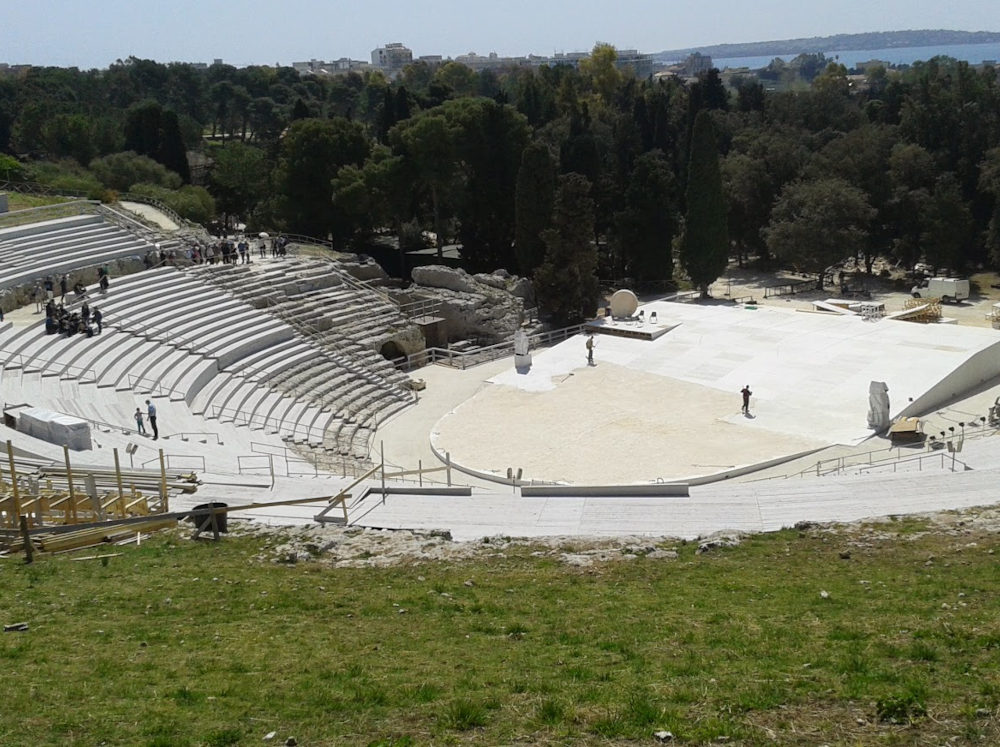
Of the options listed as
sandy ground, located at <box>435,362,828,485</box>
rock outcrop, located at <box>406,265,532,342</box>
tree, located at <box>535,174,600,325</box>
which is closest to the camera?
sandy ground, located at <box>435,362,828,485</box>

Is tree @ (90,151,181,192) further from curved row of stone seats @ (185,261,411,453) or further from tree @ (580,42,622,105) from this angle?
tree @ (580,42,622,105)

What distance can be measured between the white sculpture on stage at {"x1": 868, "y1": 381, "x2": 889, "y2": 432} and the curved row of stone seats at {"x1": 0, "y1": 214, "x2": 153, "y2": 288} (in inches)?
953

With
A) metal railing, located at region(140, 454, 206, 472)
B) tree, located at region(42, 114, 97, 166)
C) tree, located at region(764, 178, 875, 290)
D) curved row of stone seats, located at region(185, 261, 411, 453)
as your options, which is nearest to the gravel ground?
metal railing, located at region(140, 454, 206, 472)

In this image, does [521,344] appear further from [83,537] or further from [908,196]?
[908,196]

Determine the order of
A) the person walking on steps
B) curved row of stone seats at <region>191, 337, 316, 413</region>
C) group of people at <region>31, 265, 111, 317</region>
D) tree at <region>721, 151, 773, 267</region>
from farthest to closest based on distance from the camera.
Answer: tree at <region>721, 151, 773, 267</region> < group of people at <region>31, 265, 111, 317</region> < curved row of stone seats at <region>191, 337, 316, 413</region> < the person walking on steps

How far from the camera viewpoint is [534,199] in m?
43.9

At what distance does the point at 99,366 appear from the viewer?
2669 centimetres

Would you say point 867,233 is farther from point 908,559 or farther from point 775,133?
point 908,559

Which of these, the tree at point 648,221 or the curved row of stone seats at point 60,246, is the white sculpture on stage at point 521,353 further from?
the tree at point 648,221

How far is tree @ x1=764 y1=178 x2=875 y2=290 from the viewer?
4716cm

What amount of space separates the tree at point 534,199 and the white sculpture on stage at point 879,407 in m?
18.8

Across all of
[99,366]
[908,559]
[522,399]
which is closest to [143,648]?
[908,559]

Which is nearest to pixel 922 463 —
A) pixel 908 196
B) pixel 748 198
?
pixel 908 196

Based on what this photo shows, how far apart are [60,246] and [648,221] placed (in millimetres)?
25340
